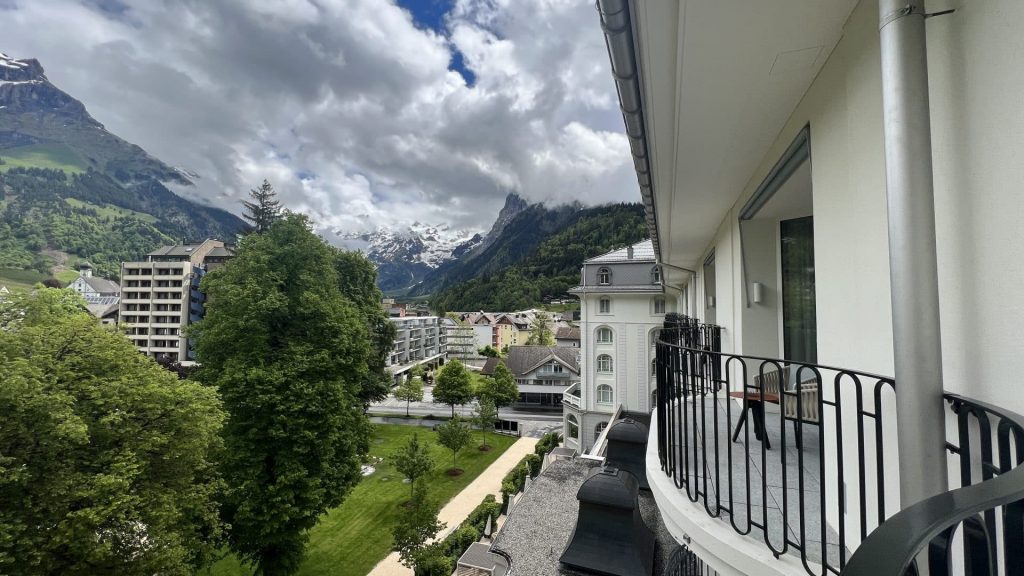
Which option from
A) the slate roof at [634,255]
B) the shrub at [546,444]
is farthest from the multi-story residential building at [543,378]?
the slate roof at [634,255]

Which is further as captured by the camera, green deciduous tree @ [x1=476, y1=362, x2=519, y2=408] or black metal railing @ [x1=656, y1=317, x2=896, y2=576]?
green deciduous tree @ [x1=476, y1=362, x2=519, y2=408]

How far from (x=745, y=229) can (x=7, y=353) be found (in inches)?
480

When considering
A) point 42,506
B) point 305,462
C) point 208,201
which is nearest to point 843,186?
point 42,506

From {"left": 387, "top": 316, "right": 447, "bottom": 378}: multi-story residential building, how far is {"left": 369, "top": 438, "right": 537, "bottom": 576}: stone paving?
2705 centimetres

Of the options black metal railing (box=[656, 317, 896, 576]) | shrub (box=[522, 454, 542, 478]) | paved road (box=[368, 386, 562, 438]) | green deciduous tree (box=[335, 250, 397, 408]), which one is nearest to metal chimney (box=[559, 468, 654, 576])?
black metal railing (box=[656, 317, 896, 576])

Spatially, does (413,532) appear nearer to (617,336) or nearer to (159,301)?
(617,336)

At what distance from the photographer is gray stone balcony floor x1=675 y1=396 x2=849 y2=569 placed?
203 centimetres

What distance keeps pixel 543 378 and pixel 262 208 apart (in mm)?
26660

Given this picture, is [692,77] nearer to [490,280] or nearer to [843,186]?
[843,186]

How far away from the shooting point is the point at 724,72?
2.68 metres

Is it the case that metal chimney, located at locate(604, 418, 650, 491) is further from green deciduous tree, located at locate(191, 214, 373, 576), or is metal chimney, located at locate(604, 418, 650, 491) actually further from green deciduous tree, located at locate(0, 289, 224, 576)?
green deciduous tree, located at locate(0, 289, 224, 576)

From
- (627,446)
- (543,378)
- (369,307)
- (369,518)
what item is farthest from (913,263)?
(543,378)

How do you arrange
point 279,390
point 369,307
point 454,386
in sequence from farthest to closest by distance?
1. point 454,386
2. point 369,307
3. point 279,390

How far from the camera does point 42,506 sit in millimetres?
6324
